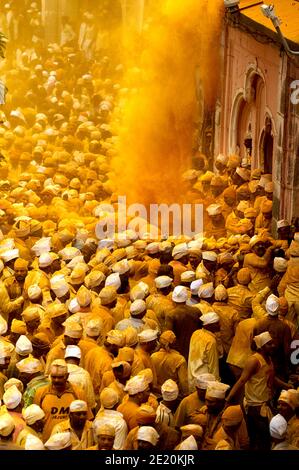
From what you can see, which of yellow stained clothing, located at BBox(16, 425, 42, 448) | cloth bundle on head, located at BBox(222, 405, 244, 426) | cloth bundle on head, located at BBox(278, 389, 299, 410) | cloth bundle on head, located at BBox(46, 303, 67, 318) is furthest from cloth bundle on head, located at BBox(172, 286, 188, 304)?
yellow stained clothing, located at BBox(16, 425, 42, 448)

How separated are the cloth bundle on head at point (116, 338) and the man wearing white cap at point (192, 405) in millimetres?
1002

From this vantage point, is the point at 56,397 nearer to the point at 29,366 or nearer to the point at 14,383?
the point at 14,383

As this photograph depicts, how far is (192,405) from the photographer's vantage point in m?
14.3

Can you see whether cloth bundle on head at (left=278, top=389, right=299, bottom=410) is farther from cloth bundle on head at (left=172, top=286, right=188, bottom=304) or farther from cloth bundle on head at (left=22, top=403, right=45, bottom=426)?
cloth bundle on head at (left=172, top=286, right=188, bottom=304)

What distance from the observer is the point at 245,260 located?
17578 millimetres

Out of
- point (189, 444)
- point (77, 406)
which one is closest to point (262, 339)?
point (189, 444)

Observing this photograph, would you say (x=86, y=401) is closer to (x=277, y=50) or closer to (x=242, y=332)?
(x=242, y=332)

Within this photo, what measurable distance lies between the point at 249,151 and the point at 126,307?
5.68 metres

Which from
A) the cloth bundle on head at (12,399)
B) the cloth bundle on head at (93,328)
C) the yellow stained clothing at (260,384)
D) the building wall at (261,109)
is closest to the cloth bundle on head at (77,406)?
the cloth bundle on head at (12,399)

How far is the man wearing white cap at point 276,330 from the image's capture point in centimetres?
1565

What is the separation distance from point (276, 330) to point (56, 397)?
2539mm

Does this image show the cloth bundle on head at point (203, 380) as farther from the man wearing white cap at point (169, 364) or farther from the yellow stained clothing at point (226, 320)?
the yellow stained clothing at point (226, 320)

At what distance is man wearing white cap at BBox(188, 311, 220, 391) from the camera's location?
15438 millimetres

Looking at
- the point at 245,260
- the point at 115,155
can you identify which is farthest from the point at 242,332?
the point at 115,155
